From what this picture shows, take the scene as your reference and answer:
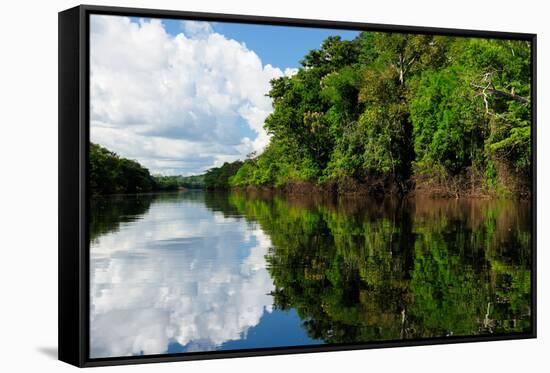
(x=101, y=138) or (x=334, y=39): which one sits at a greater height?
(x=334, y=39)

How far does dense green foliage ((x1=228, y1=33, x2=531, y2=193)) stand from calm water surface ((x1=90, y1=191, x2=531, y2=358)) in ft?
0.98

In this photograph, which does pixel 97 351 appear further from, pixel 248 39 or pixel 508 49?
pixel 508 49

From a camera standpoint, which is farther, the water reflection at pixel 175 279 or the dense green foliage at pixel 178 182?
the dense green foliage at pixel 178 182

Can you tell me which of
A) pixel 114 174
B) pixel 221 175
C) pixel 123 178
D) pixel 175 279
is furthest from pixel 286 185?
pixel 114 174

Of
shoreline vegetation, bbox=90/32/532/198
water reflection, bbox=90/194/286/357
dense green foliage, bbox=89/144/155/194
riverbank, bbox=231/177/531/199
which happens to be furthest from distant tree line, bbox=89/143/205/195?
riverbank, bbox=231/177/531/199

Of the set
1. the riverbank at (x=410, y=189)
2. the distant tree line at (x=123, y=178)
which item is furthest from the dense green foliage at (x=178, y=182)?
the riverbank at (x=410, y=189)

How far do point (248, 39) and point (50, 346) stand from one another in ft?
9.96

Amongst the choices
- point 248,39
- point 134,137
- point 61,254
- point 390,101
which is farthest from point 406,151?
point 61,254

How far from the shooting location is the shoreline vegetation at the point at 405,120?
870 centimetres

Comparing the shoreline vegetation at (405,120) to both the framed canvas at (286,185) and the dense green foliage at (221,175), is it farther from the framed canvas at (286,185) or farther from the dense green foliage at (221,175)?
the dense green foliage at (221,175)

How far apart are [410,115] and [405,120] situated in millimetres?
73

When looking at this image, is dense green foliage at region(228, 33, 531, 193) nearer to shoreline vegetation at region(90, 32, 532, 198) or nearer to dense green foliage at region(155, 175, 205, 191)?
shoreline vegetation at region(90, 32, 532, 198)

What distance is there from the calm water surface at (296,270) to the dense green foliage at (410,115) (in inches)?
11.7

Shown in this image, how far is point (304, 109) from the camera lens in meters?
8.83
